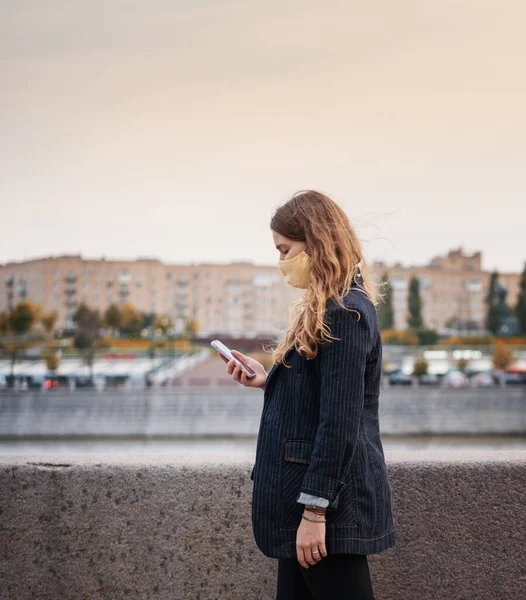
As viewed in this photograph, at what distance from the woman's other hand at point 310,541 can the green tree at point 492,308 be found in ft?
243

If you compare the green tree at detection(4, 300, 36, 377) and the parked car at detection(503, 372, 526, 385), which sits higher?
the green tree at detection(4, 300, 36, 377)

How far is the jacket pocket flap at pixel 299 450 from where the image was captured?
4.39 ft

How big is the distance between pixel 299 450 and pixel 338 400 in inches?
5.7

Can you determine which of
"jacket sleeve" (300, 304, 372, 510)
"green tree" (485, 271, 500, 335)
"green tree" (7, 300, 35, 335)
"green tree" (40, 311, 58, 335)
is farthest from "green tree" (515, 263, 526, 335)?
"jacket sleeve" (300, 304, 372, 510)

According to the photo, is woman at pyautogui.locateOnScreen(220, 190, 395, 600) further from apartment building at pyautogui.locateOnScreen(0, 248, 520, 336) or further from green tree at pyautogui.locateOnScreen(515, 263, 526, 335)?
green tree at pyautogui.locateOnScreen(515, 263, 526, 335)

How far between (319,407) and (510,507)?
93 cm

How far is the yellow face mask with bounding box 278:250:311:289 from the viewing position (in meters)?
1.44

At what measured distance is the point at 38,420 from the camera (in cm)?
3678

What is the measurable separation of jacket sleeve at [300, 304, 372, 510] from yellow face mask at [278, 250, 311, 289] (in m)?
0.15

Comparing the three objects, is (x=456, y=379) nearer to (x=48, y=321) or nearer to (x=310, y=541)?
(x=48, y=321)

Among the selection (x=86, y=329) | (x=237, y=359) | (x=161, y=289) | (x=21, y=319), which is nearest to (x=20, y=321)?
(x=21, y=319)

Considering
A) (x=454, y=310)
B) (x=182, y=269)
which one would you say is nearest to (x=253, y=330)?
(x=182, y=269)

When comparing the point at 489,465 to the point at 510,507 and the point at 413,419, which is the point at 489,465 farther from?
the point at 413,419

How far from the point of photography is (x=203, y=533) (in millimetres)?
1941
